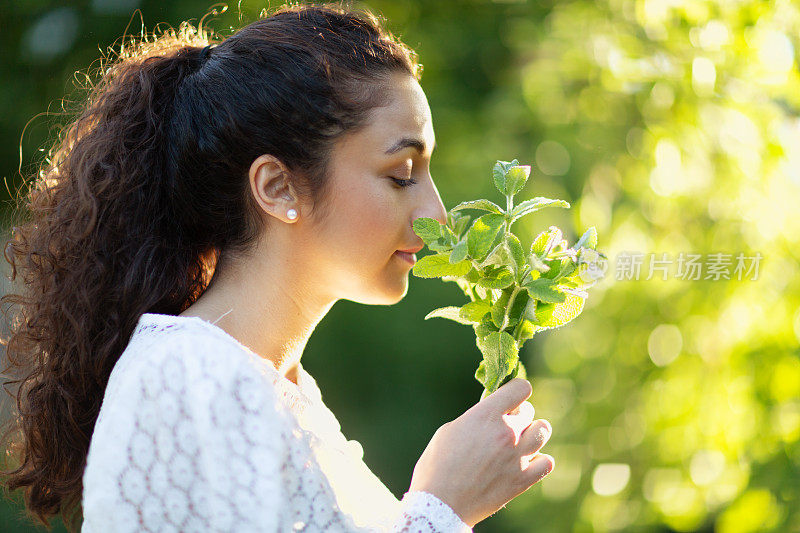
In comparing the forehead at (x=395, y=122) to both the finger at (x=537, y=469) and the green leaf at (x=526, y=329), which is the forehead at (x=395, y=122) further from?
the finger at (x=537, y=469)

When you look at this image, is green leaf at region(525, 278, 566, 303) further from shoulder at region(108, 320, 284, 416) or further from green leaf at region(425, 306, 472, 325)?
shoulder at region(108, 320, 284, 416)

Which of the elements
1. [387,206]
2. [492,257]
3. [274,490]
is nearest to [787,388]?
[492,257]

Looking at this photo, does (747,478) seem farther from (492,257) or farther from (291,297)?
(291,297)

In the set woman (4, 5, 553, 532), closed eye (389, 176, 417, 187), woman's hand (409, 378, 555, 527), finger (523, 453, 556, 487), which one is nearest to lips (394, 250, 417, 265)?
woman (4, 5, 553, 532)

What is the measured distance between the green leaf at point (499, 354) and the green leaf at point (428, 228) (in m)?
0.17

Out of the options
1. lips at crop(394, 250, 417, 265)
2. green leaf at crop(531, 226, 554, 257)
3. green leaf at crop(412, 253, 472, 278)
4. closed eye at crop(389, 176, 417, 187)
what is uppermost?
closed eye at crop(389, 176, 417, 187)

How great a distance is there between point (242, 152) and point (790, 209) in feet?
3.81

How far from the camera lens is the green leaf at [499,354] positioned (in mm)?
1080

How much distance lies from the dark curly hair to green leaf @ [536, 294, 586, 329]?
1.21 feet

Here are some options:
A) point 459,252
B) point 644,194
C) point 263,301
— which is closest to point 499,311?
point 459,252

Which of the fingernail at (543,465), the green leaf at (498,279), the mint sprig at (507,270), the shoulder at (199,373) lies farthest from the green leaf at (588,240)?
the shoulder at (199,373)

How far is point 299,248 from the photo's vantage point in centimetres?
116

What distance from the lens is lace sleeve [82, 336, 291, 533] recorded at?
88 centimetres

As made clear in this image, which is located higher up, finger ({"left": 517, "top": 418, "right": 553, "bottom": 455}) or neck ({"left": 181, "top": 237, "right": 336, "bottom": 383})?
neck ({"left": 181, "top": 237, "right": 336, "bottom": 383})
